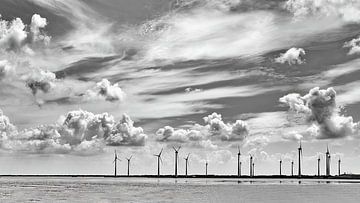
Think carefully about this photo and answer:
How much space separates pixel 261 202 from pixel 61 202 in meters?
31.8

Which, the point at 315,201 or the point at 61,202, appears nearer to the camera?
the point at 61,202

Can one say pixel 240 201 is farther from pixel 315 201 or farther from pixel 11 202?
pixel 11 202

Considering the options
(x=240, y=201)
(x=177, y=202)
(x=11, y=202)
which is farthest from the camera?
(x=240, y=201)

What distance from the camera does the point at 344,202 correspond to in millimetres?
85562

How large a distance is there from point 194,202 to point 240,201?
8.40 m

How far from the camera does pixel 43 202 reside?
258 feet

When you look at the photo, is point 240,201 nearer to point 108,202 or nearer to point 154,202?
point 154,202

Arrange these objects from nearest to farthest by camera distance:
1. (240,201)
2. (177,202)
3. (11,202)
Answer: (11,202) → (177,202) → (240,201)

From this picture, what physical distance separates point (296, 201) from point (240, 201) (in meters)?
9.68

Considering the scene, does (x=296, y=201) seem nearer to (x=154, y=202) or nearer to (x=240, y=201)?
(x=240, y=201)

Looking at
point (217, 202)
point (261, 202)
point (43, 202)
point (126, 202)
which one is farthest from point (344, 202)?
point (43, 202)

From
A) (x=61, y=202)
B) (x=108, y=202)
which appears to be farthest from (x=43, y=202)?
(x=108, y=202)

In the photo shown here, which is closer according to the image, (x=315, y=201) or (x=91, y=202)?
(x=91, y=202)

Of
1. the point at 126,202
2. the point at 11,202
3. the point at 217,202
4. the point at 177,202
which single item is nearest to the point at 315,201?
the point at 217,202
